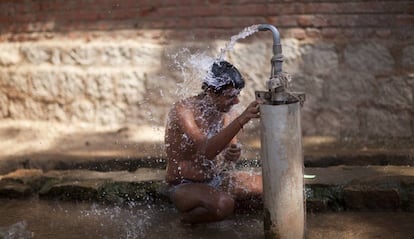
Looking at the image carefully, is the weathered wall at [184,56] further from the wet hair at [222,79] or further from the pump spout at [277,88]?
the pump spout at [277,88]

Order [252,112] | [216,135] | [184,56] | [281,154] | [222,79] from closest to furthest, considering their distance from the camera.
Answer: [281,154] → [252,112] → [216,135] → [222,79] → [184,56]

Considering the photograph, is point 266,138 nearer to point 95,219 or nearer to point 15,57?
point 95,219

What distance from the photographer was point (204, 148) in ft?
12.0

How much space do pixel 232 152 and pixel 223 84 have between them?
1.64 ft

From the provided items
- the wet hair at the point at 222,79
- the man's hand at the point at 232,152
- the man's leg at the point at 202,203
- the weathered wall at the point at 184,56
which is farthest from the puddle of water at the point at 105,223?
the weathered wall at the point at 184,56

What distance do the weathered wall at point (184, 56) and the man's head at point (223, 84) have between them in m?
1.46

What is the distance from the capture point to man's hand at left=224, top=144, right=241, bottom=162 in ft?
12.9

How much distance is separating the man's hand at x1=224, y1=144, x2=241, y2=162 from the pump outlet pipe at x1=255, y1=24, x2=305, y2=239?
646 millimetres

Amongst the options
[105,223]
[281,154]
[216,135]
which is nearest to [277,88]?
[281,154]

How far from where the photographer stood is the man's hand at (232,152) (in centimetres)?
394

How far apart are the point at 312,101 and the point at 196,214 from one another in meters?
2.10

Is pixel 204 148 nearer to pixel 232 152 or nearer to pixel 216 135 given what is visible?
pixel 216 135

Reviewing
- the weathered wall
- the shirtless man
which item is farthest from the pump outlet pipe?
the weathered wall

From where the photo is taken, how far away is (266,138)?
10.7ft
